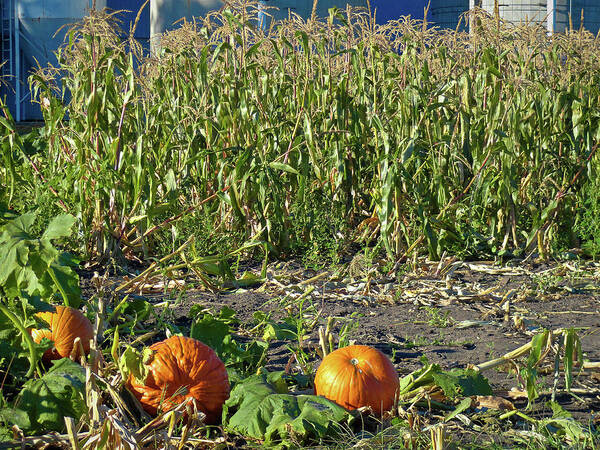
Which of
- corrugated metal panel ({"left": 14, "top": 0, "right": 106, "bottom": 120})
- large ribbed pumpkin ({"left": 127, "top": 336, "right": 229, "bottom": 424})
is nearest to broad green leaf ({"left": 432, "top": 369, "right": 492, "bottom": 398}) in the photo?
large ribbed pumpkin ({"left": 127, "top": 336, "right": 229, "bottom": 424})

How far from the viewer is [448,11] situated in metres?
15.9

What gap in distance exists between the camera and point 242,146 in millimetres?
5051

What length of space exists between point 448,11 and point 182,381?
14878 mm

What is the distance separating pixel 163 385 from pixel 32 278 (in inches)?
21.6

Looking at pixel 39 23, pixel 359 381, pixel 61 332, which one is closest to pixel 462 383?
pixel 359 381

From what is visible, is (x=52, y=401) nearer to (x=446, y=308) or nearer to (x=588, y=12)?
(x=446, y=308)

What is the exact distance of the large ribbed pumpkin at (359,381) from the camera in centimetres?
237

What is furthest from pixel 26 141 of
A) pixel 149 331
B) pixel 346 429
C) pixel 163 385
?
pixel 346 429

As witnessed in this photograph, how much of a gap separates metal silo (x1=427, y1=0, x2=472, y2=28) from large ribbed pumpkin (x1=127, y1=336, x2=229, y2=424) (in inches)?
557

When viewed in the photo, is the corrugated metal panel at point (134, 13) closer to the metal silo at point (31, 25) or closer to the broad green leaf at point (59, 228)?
the metal silo at point (31, 25)

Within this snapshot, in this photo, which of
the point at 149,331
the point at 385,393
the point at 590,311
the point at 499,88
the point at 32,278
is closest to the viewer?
the point at 32,278

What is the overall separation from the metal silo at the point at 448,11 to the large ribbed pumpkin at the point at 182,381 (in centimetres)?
1415

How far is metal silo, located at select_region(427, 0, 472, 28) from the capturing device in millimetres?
15602

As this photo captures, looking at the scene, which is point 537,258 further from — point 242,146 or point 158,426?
point 158,426
